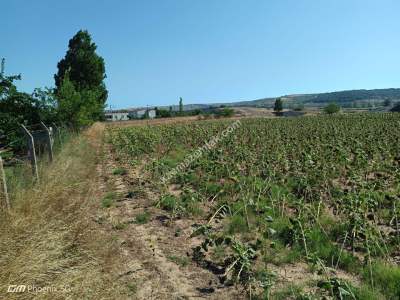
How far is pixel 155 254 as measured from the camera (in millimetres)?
5277

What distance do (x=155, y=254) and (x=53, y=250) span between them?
1.75 metres

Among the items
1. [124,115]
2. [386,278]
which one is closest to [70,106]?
[386,278]

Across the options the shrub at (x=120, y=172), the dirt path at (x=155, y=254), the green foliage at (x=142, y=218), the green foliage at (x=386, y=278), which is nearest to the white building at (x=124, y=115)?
the shrub at (x=120, y=172)

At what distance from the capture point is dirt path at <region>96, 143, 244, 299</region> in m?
4.25

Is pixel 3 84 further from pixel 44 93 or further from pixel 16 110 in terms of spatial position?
pixel 44 93

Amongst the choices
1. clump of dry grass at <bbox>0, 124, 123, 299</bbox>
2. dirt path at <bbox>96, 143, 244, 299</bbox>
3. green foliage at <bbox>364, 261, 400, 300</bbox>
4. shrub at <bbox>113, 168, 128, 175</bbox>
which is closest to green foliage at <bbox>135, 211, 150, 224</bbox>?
dirt path at <bbox>96, 143, 244, 299</bbox>

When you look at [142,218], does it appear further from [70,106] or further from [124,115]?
[124,115]

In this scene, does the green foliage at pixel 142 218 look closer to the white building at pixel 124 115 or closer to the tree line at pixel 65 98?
the tree line at pixel 65 98

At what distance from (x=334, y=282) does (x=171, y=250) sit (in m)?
2.63

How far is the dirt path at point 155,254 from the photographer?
4.25 metres

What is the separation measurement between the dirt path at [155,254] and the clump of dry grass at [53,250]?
0.32 m

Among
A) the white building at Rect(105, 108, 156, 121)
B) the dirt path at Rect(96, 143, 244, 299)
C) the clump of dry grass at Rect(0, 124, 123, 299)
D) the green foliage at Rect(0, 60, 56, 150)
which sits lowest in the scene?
the white building at Rect(105, 108, 156, 121)

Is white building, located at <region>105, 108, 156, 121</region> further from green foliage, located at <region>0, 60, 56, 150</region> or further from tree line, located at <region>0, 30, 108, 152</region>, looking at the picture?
green foliage, located at <region>0, 60, 56, 150</region>

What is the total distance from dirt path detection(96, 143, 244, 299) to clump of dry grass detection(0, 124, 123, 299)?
318 mm
